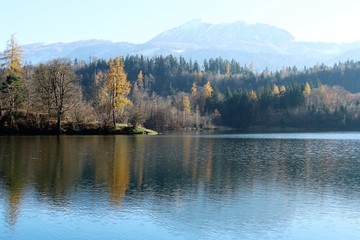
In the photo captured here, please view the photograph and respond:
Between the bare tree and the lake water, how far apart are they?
39577mm

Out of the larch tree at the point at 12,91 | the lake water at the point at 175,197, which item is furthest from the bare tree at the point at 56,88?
the lake water at the point at 175,197

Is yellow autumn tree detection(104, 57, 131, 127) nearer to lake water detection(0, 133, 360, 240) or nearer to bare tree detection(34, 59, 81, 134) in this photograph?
bare tree detection(34, 59, 81, 134)

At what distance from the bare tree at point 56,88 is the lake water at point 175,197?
3958 cm

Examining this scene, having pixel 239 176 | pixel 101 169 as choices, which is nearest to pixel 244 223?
pixel 239 176

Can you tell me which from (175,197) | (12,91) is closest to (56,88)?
(12,91)

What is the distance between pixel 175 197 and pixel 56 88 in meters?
68.4

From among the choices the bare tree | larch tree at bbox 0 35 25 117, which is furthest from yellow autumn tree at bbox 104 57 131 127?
larch tree at bbox 0 35 25 117

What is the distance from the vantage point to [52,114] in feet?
315

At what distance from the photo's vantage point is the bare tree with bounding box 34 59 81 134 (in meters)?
92.9

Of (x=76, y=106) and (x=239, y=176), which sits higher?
(x=76, y=106)

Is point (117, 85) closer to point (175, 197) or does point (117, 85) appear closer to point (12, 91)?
point (12, 91)

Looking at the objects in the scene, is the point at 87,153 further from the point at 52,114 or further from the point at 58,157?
the point at 52,114

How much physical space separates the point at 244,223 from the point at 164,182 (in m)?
13.1

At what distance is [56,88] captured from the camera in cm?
9388
